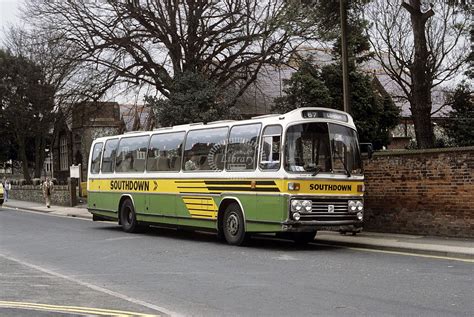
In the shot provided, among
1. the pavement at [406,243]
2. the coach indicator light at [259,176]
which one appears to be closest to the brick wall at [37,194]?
the coach indicator light at [259,176]

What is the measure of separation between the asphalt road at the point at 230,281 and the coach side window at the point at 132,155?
148 inches

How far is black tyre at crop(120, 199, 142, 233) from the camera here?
18664 millimetres

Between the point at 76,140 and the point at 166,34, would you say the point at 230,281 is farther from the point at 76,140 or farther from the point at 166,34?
the point at 76,140

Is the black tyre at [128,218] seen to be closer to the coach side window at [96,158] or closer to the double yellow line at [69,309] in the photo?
the coach side window at [96,158]

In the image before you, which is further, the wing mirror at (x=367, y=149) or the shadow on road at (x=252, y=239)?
the wing mirror at (x=367, y=149)

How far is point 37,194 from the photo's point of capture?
44.0 meters

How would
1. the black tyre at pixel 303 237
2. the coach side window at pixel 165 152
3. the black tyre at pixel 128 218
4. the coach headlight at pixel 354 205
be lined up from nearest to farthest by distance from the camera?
the coach headlight at pixel 354 205 → the black tyre at pixel 303 237 → the coach side window at pixel 165 152 → the black tyre at pixel 128 218

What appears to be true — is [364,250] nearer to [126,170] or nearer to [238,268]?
→ [238,268]

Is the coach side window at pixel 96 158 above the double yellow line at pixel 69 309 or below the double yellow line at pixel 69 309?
above

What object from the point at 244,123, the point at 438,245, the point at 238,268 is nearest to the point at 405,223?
the point at 438,245

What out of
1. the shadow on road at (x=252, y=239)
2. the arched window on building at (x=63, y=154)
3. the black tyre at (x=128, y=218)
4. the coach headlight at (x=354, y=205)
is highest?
the arched window on building at (x=63, y=154)

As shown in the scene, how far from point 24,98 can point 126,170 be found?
119 feet

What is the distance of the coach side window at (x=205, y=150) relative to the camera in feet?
49.6

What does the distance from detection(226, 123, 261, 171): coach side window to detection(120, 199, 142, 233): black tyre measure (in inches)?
205
